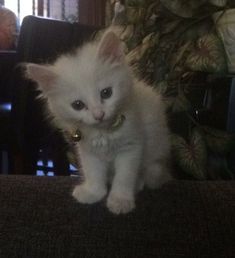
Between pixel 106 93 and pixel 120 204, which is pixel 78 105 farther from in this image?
pixel 120 204

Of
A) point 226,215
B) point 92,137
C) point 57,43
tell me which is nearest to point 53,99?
point 92,137

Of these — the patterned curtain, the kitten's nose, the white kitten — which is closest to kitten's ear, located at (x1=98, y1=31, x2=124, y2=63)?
the white kitten

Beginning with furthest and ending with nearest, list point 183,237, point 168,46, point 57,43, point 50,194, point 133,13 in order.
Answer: point 57,43 → point 133,13 → point 168,46 → point 50,194 → point 183,237

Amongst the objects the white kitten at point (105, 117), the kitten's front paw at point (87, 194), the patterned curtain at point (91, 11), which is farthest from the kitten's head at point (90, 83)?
the patterned curtain at point (91, 11)

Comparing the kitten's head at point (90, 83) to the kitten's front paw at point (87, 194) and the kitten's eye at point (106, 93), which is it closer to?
the kitten's eye at point (106, 93)

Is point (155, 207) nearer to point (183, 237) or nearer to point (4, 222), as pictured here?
point (183, 237)

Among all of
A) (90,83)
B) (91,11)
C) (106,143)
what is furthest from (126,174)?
(91,11)
